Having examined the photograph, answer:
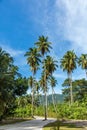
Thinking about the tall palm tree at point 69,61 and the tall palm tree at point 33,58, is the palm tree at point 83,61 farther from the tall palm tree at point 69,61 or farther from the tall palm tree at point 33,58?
the tall palm tree at point 33,58

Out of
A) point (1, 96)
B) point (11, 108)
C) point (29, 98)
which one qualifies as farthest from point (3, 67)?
point (29, 98)

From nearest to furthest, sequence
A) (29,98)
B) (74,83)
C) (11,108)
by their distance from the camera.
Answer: (11,108)
(74,83)
(29,98)

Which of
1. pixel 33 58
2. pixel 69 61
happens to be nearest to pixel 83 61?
pixel 69 61

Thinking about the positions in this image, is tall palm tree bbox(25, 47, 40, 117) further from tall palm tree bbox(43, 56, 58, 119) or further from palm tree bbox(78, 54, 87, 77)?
palm tree bbox(78, 54, 87, 77)

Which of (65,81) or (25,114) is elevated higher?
(65,81)

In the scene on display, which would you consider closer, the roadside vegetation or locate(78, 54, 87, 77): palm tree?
the roadside vegetation

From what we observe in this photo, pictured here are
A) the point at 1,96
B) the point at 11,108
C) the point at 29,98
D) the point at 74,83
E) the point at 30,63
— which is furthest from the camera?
the point at 29,98

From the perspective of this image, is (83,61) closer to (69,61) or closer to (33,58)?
(69,61)

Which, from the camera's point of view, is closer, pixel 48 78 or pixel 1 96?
pixel 1 96

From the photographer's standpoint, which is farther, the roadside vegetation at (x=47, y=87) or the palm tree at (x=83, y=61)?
the palm tree at (x=83, y=61)

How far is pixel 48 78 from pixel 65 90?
3403cm

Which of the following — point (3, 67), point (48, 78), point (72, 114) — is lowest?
point (72, 114)

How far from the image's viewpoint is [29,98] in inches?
5315

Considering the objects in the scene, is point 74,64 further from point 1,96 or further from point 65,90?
point 1,96
